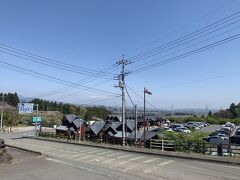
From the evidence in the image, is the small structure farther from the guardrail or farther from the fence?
the guardrail

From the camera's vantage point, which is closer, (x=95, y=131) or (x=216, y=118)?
(x=95, y=131)

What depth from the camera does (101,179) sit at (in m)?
19.6

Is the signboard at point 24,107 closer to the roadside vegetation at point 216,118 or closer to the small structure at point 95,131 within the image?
the small structure at point 95,131

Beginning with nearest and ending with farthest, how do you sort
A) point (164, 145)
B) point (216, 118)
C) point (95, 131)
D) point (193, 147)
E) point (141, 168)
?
point (141, 168)
point (193, 147)
point (164, 145)
point (95, 131)
point (216, 118)

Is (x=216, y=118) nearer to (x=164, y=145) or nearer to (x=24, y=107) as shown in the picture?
(x=24, y=107)

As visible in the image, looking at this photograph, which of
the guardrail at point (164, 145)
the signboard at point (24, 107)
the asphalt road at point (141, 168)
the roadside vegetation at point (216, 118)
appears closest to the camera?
the asphalt road at point (141, 168)

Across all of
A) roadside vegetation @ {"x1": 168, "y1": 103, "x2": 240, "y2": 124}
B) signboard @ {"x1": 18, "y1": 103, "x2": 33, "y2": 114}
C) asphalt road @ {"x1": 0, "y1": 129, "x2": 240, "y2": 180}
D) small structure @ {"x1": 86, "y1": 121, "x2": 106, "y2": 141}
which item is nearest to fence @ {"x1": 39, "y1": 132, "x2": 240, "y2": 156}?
asphalt road @ {"x1": 0, "y1": 129, "x2": 240, "y2": 180}

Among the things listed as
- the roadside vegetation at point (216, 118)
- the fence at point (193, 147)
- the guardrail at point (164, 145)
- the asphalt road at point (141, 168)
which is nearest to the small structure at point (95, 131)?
the fence at point (193, 147)

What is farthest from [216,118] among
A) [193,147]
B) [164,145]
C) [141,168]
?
[141,168]

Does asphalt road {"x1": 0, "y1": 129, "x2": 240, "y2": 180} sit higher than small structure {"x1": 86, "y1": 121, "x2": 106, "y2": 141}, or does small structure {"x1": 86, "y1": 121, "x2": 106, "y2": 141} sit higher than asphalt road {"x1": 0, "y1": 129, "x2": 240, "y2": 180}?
small structure {"x1": 86, "y1": 121, "x2": 106, "y2": 141}

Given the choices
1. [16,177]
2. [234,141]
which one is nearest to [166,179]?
[16,177]

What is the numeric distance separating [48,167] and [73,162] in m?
3.09

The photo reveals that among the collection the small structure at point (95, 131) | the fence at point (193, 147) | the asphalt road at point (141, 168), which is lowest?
the asphalt road at point (141, 168)

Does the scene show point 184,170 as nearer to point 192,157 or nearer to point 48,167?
point 192,157
